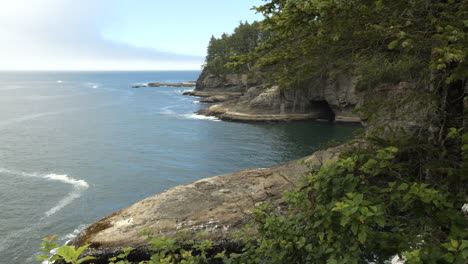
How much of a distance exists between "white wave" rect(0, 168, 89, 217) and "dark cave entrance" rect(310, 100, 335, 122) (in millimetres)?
48083

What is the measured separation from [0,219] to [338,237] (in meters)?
26.0

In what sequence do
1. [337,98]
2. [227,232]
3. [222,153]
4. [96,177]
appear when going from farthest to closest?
[337,98] → [222,153] → [96,177] → [227,232]

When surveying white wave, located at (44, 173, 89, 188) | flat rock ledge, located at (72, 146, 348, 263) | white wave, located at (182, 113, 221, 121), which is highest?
white wave, located at (182, 113, 221, 121)

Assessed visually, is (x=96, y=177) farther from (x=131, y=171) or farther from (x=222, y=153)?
(x=222, y=153)

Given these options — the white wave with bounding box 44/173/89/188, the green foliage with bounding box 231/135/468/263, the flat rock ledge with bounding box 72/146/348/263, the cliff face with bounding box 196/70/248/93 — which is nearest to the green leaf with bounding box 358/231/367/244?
the green foliage with bounding box 231/135/468/263

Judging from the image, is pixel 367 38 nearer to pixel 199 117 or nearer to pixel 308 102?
pixel 308 102

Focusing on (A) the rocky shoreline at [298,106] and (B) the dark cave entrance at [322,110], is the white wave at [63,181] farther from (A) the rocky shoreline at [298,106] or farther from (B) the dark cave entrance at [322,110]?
(B) the dark cave entrance at [322,110]

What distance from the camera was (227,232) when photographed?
15672mm

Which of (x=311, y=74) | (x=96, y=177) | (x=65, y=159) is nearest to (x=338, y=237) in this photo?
(x=311, y=74)

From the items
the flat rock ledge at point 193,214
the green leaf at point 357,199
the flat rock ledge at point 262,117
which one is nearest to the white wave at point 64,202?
the flat rock ledge at point 193,214

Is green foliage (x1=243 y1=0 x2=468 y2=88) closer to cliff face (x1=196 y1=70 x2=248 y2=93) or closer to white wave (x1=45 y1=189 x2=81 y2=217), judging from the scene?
white wave (x1=45 y1=189 x2=81 y2=217)

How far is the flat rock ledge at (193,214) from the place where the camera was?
1532 centimetres

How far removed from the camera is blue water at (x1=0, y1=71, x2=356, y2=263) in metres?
22.9

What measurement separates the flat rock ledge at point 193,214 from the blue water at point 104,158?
5453mm
